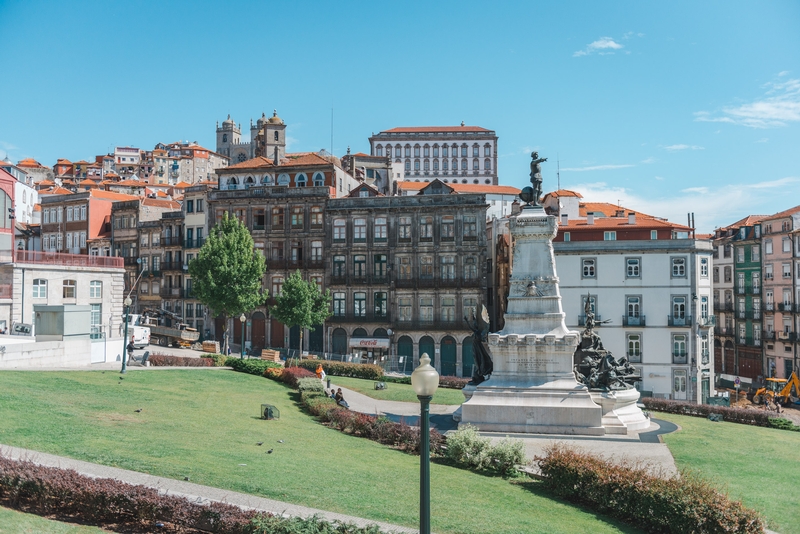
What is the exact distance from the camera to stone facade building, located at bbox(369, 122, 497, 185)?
4483 inches

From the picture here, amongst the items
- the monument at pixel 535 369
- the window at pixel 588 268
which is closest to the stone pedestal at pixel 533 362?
the monument at pixel 535 369

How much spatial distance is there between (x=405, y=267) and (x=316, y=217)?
8.24 m

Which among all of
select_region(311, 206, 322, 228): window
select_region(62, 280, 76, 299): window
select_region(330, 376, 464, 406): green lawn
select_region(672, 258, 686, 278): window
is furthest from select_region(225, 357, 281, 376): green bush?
select_region(672, 258, 686, 278): window

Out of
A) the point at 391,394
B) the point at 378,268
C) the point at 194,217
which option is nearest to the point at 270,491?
the point at 391,394

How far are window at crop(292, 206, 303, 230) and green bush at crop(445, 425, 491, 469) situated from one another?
39832 mm

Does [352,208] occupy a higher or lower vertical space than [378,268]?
higher

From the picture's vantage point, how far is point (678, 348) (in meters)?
47.5

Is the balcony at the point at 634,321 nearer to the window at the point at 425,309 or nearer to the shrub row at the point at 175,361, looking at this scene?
the window at the point at 425,309

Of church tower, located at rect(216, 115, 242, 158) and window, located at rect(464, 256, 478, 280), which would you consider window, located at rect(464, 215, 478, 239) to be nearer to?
window, located at rect(464, 256, 478, 280)

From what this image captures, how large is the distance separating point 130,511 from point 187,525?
1.09 meters

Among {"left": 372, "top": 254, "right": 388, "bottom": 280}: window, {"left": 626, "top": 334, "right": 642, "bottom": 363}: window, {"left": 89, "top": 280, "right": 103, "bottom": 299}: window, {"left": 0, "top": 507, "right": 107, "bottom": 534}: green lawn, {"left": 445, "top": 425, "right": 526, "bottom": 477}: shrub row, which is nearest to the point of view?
{"left": 0, "top": 507, "right": 107, "bottom": 534}: green lawn

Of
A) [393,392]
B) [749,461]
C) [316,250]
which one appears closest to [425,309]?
[316,250]

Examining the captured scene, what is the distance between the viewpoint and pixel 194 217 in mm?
62469

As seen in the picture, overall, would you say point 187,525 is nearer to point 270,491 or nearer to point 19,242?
point 270,491
